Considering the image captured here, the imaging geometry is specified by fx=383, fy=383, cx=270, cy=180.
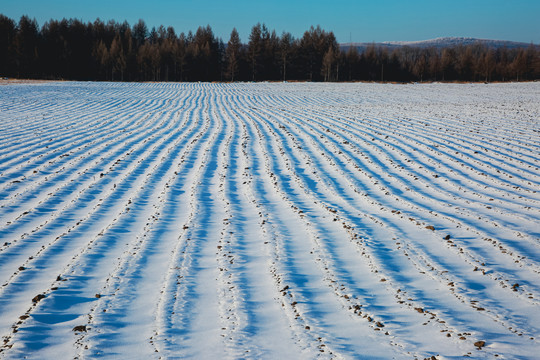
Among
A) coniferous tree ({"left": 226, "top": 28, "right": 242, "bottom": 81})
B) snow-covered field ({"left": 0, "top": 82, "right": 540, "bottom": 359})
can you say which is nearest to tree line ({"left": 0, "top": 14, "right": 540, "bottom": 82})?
coniferous tree ({"left": 226, "top": 28, "right": 242, "bottom": 81})

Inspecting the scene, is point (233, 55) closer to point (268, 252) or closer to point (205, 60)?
point (205, 60)

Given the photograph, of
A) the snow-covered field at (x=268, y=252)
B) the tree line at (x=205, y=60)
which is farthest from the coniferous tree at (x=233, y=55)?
the snow-covered field at (x=268, y=252)

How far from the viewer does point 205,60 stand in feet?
214

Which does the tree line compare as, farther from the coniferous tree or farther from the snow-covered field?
the snow-covered field

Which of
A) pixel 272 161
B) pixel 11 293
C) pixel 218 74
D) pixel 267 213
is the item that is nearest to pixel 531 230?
pixel 267 213

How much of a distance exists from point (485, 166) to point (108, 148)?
10.0m

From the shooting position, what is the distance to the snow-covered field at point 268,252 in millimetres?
3244

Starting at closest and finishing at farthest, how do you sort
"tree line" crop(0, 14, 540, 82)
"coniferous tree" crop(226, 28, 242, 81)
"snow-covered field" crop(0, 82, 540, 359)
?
"snow-covered field" crop(0, 82, 540, 359) → "tree line" crop(0, 14, 540, 82) → "coniferous tree" crop(226, 28, 242, 81)

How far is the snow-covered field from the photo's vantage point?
324 cm

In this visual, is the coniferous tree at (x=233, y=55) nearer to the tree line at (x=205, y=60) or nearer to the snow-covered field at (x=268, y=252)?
the tree line at (x=205, y=60)

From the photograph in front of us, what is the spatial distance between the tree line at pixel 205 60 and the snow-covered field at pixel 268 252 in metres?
57.0

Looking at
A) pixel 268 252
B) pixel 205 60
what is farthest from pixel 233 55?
pixel 268 252

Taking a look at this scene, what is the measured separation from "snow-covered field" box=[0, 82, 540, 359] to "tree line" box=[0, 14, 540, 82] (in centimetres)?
5703

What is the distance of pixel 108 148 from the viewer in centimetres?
1098
